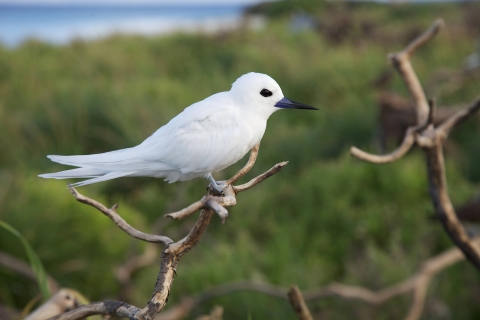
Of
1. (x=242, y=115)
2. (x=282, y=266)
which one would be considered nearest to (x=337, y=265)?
(x=282, y=266)

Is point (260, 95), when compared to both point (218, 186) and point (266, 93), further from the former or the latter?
point (218, 186)

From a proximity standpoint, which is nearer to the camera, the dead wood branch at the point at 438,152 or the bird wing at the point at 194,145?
the bird wing at the point at 194,145

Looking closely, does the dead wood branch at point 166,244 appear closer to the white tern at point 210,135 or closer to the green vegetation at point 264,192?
the white tern at point 210,135

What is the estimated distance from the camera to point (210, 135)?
1474 mm

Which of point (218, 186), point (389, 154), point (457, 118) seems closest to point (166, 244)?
point (218, 186)

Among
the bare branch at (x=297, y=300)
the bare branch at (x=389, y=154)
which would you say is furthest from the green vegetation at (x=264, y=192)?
the bare branch at (x=389, y=154)

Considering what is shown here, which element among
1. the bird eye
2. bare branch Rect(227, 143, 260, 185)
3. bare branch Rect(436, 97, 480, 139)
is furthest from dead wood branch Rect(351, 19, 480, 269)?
the bird eye

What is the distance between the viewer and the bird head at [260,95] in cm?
144

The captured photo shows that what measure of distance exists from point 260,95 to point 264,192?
455 cm

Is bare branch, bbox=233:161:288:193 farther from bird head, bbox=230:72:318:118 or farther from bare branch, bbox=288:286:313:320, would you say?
bare branch, bbox=288:286:313:320

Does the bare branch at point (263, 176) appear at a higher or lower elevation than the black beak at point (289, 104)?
lower

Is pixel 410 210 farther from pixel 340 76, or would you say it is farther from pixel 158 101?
pixel 340 76

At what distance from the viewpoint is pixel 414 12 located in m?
22.9

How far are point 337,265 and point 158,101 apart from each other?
4117 millimetres
